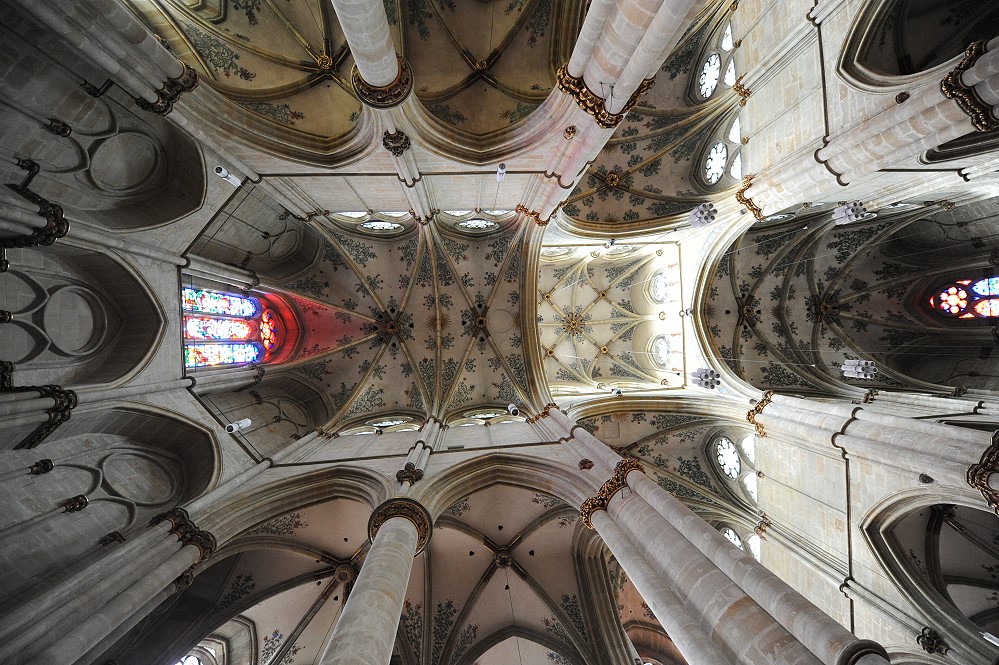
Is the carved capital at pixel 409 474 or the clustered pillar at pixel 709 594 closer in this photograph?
the clustered pillar at pixel 709 594

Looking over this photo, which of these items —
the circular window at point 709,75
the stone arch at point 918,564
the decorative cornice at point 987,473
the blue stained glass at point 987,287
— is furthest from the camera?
the blue stained glass at point 987,287

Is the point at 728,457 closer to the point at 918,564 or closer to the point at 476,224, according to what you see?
the point at 918,564

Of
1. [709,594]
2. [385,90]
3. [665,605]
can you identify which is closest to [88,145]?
[385,90]

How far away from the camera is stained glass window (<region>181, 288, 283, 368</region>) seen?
375 inches

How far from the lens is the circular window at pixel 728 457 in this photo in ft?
37.6

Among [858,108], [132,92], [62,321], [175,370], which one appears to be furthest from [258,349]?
[858,108]

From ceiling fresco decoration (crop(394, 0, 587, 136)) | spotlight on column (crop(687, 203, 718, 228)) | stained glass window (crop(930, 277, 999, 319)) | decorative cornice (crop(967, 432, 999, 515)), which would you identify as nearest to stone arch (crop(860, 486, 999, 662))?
decorative cornice (crop(967, 432, 999, 515))

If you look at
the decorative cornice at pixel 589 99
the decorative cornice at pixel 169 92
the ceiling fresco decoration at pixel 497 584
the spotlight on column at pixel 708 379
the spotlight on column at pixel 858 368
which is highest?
the decorative cornice at pixel 169 92

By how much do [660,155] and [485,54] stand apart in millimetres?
5301

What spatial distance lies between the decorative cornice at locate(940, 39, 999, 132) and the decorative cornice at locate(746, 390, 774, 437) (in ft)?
20.4

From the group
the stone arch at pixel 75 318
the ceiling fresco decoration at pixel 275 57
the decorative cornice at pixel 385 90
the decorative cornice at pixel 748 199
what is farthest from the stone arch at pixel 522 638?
the ceiling fresco decoration at pixel 275 57

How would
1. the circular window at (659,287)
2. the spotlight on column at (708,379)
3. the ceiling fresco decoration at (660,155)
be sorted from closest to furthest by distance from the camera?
the ceiling fresco decoration at (660,155) → the spotlight on column at (708,379) → the circular window at (659,287)

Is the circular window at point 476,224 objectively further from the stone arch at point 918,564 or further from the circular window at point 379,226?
the stone arch at point 918,564

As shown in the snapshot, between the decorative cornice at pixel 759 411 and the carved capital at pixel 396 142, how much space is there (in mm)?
9752
